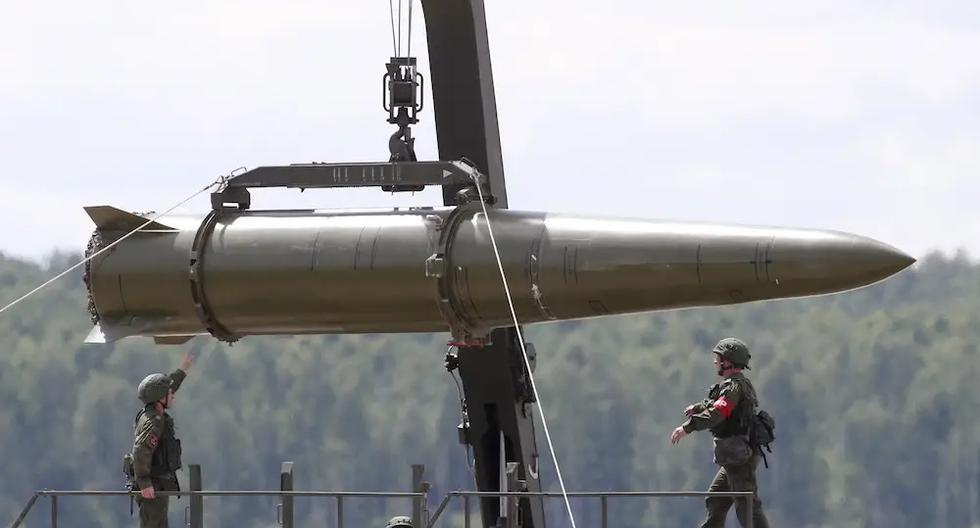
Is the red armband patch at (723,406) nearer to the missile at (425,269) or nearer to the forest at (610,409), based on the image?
the missile at (425,269)

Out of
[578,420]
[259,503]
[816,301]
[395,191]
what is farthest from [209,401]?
[395,191]

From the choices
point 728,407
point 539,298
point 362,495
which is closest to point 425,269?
point 539,298

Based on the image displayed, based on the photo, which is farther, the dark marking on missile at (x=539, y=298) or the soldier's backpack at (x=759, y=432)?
the soldier's backpack at (x=759, y=432)

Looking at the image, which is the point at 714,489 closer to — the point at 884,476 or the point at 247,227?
the point at 247,227

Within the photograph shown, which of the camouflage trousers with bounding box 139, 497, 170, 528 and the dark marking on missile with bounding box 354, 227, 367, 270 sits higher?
the dark marking on missile with bounding box 354, 227, 367, 270

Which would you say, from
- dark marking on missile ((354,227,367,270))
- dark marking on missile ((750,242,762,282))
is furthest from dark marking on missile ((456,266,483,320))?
dark marking on missile ((750,242,762,282))

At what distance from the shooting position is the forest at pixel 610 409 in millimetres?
63219

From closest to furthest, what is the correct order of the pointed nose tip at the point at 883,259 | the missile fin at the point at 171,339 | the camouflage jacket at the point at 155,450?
the pointed nose tip at the point at 883,259, the missile fin at the point at 171,339, the camouflage jacket at the point at 155,450

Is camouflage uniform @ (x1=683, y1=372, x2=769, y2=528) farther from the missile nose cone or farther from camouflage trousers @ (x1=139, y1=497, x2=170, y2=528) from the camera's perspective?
camouflage trousers @ (x1=139, y1=497, x2=170, y2=528)

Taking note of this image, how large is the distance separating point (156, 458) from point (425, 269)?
10.4 feet

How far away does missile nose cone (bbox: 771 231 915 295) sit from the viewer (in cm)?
1611

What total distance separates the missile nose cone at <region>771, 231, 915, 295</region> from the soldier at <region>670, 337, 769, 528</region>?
5.86 feet

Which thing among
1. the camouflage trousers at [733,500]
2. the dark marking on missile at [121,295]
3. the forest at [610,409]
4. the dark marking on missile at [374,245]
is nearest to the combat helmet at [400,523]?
the dark marking on missile at [374,245]

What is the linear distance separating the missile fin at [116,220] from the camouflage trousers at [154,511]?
7.35 ft
